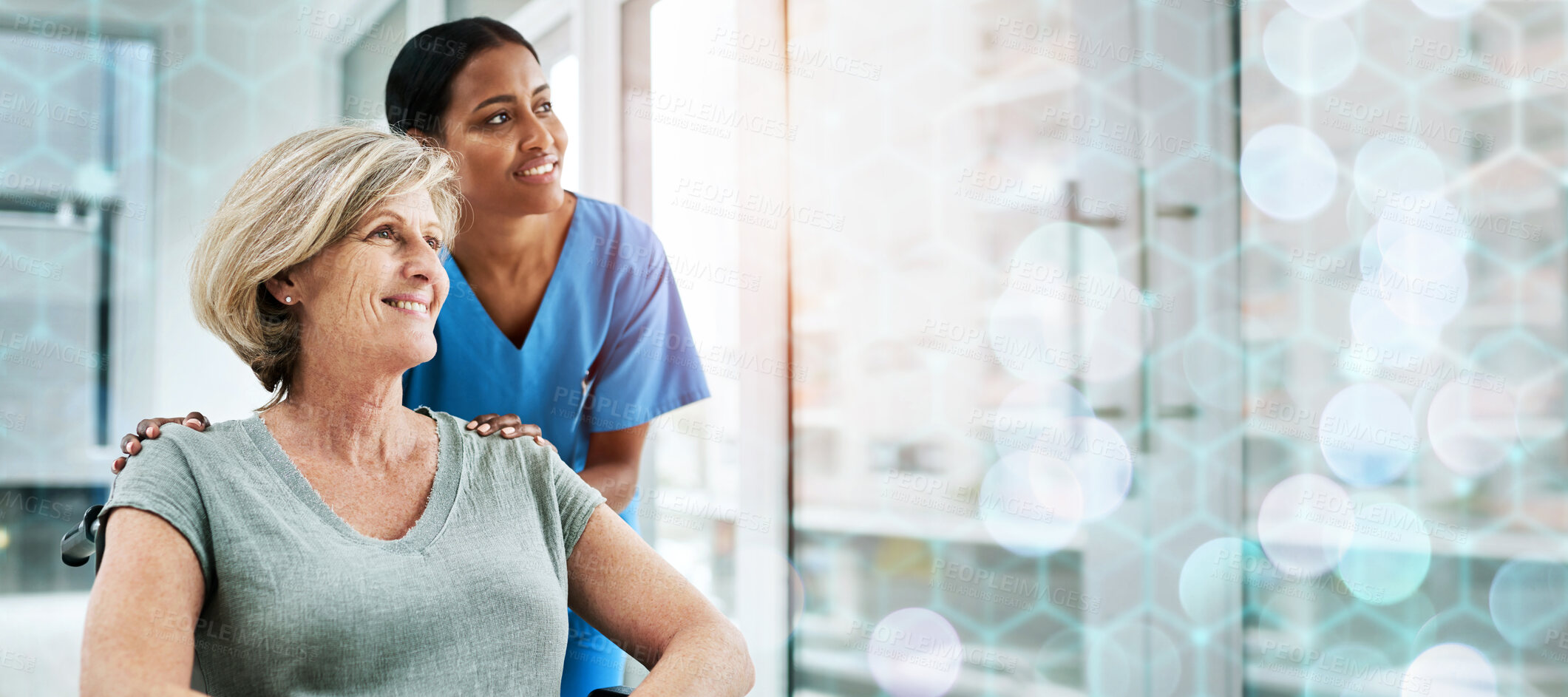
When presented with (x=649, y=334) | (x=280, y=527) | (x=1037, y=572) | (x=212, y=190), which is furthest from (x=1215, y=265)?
(x=212, y=190)

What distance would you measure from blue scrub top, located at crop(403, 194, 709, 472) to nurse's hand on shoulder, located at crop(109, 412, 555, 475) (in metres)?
0.22

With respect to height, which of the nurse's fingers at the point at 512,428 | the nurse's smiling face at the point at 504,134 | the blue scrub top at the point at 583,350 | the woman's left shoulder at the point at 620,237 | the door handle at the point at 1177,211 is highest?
the nurse's smiling face at the point at 504,134

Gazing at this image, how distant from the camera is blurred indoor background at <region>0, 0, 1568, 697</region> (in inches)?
Answer: 49.6

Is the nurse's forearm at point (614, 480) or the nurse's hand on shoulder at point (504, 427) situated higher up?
the nurse's hand on shoulder at point (504, 427)

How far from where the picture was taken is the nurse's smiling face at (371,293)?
105 centimetres

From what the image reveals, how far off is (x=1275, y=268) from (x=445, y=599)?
124 cm

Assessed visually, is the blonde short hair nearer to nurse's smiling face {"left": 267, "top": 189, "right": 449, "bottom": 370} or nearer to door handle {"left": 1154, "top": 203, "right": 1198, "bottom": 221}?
nurse's smiling face {"left": 267, "top": 189, "right": 449, "bottom": 370}

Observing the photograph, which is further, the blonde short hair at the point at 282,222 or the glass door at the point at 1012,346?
the glass door at the point at 1012,346

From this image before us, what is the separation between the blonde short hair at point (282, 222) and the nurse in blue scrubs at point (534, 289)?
27 cm

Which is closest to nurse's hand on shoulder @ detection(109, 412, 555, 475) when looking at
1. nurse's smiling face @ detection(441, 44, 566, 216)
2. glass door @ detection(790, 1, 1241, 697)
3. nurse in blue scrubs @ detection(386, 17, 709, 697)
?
nurse in blue scrubs @ detection(386, 17, 709, 697)

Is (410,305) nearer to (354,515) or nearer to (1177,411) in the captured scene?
(354,515)

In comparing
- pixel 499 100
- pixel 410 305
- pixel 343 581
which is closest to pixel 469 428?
pixel 410 305

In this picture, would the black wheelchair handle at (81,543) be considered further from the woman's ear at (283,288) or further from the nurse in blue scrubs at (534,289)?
the nurse in blue scrubs at (534,289)

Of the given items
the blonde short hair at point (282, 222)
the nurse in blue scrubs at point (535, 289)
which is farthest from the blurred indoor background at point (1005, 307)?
the blonde short hair at point (282, 222)
